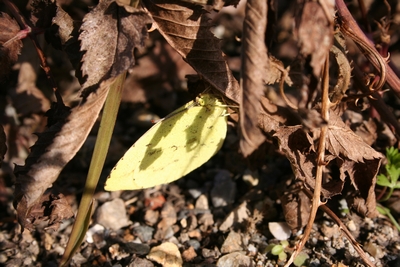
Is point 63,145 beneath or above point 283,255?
above

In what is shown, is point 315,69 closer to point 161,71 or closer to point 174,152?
point 174,152

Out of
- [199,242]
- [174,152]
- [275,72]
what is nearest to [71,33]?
[174,152]

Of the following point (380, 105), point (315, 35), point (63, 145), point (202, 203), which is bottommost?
point (202, 203)

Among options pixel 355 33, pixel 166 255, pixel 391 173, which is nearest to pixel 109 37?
pixel 355 33

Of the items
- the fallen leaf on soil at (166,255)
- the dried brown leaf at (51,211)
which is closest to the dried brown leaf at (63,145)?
the dried brown leaf at (51,211)

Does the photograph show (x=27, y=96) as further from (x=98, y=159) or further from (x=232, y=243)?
(x=232, y=243)

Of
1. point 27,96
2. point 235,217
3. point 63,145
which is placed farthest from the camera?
point 27,96

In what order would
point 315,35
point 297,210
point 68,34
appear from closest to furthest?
1. point 315,35
2. point 68,34
3. point 297,210
